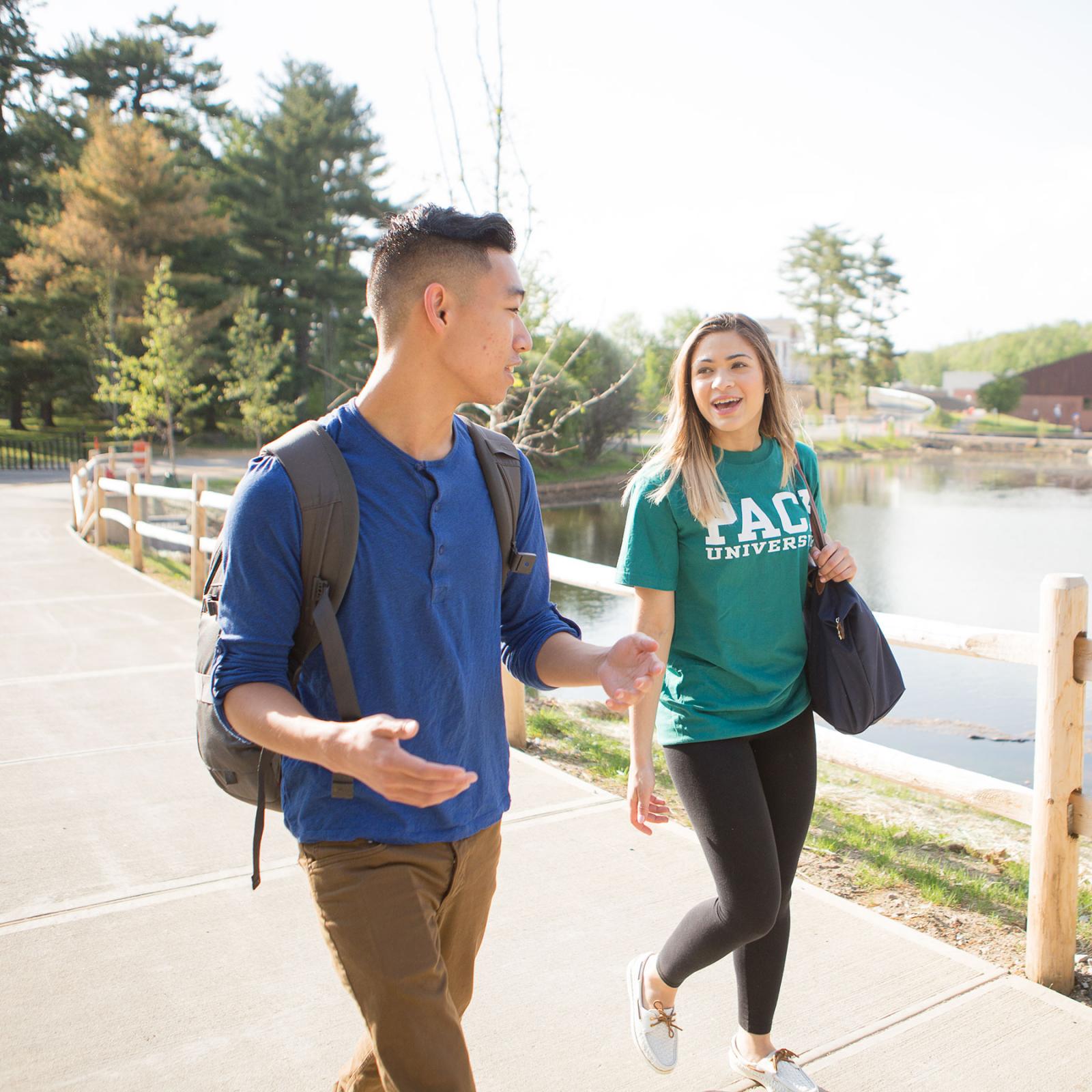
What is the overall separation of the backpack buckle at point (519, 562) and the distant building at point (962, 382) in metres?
141

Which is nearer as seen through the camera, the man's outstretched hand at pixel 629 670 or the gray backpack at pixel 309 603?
the gray backpack at pixel 309 603

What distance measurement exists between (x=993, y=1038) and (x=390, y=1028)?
1909 millimetres

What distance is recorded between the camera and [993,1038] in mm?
2828


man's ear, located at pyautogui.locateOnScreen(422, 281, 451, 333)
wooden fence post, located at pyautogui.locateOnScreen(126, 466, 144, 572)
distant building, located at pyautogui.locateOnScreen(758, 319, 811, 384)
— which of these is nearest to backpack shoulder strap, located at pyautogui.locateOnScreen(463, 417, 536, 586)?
man's ear, located at pyautogui.locateOnScreen(422, 281, 451, 333)

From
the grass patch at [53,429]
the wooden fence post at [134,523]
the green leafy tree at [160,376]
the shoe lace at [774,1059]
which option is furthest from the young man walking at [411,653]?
the grass patch at [53,429]

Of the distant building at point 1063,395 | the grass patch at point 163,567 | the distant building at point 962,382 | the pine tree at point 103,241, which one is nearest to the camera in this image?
the grass patch at point 163,567

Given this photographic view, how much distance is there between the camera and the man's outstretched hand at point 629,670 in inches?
72.0

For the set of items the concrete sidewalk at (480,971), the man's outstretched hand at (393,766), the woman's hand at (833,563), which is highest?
the woman's hand at (833,563)

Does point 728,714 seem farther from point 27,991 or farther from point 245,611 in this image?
point 27,991

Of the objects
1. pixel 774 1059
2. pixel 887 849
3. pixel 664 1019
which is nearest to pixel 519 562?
pixel 664 1019

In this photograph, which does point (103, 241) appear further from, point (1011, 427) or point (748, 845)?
point (1011, 427)

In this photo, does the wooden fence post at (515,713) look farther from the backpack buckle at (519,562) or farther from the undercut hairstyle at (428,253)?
the undercut hairstyle at (428,253)

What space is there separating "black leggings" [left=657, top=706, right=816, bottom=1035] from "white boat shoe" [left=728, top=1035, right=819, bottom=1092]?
0.22 ft

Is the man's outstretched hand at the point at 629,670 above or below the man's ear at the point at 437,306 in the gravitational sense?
below
